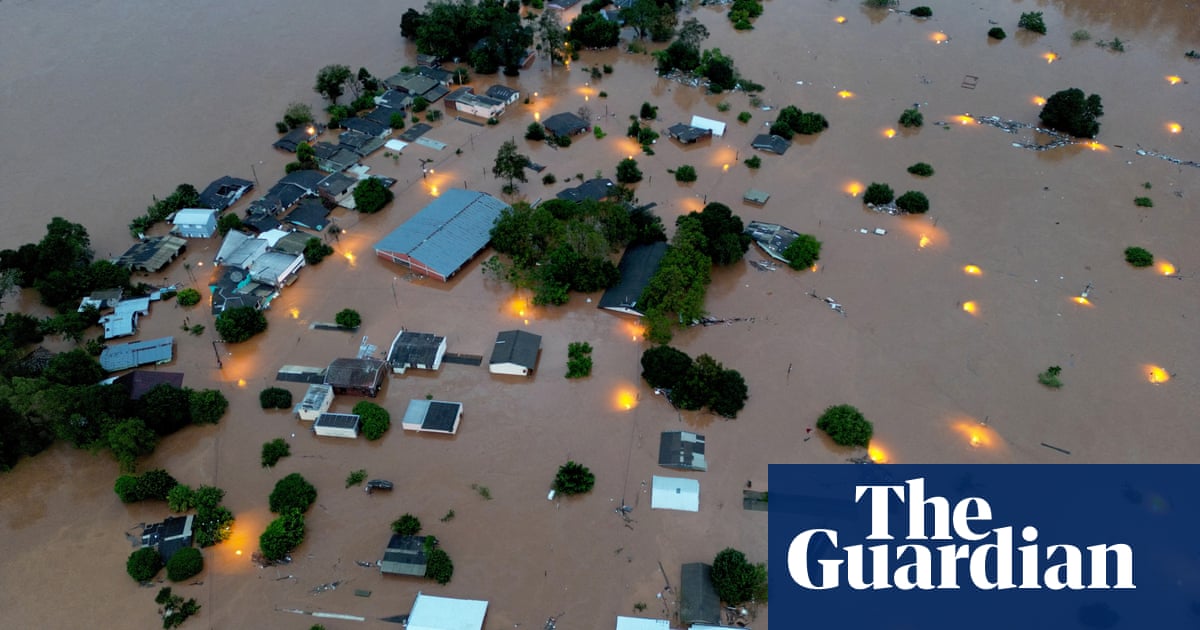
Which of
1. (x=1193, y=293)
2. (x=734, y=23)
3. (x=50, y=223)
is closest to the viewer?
(x=1193, y=293)

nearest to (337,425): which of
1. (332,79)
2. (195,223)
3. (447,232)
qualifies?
(447,232)

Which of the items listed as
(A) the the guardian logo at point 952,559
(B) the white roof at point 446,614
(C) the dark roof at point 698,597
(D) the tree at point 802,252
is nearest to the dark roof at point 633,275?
(D) the tree at point 802,252

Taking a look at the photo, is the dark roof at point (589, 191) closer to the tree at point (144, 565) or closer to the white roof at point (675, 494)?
the white roof at point (675, 494)

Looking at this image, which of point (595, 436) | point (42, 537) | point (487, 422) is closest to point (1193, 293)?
point (595, 436)

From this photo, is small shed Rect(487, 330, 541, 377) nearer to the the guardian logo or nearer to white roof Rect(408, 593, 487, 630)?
white roof Rect(408, 593, 487, 630)

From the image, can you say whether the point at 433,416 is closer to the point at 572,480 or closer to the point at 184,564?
the point at 572,480

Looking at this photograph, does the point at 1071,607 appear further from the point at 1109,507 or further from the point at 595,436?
the point at 595,436

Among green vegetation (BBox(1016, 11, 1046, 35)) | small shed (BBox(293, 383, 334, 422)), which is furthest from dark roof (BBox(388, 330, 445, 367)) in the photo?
green vegetation (BBox(1016, 11, 1046, 35))
